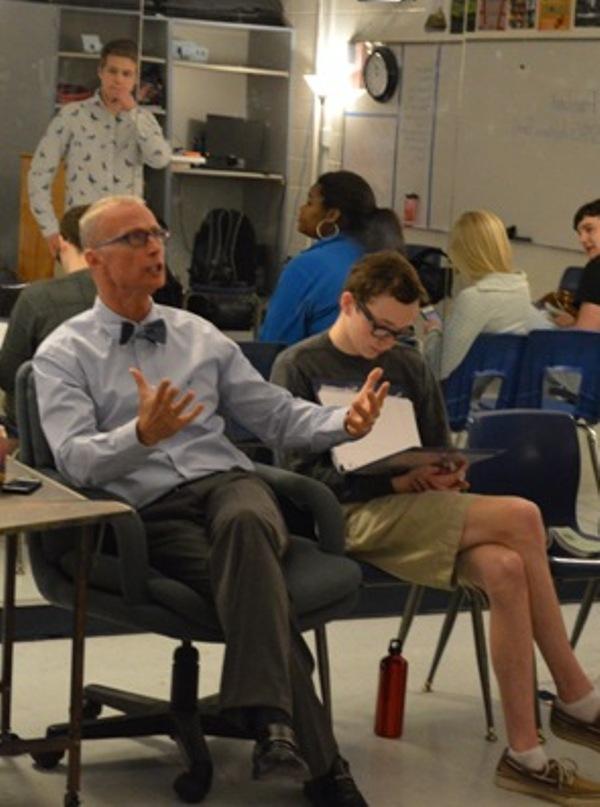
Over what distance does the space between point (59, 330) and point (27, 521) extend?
792mm

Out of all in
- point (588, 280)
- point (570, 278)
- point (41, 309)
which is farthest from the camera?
point (570, 278)

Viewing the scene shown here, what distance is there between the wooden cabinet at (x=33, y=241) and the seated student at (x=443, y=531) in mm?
1208

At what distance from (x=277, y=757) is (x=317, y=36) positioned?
2982 millimetres

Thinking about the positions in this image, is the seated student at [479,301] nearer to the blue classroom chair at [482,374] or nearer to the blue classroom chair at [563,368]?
the blue classroom chair at [482,374]

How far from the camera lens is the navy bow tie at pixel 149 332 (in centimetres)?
405

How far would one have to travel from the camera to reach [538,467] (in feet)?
15.5

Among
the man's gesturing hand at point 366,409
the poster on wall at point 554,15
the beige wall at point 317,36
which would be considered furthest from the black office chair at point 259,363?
the poster on wall at point 554,15

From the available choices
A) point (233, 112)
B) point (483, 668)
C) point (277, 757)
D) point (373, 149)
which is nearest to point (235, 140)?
point (233, 112)

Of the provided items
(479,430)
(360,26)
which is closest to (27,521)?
(479,430)

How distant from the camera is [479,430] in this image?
466 cm

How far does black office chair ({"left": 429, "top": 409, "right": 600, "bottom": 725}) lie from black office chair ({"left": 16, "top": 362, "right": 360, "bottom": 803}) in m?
0.61

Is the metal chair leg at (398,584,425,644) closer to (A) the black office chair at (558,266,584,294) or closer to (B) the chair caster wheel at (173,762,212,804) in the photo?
(B) the chair caster wheel at (173,762,212,804)

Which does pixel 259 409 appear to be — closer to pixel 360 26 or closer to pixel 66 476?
pixel 66 476

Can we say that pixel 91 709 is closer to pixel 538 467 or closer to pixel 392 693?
pixel 392 693
